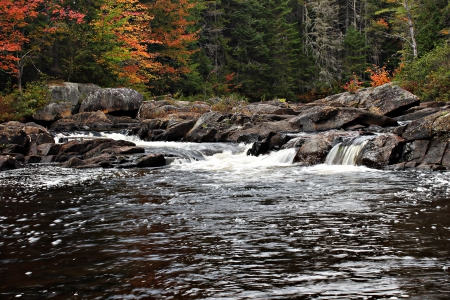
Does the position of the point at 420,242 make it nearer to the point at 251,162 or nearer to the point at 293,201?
the point at 293,201

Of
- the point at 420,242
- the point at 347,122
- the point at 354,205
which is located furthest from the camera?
the point at 347,122

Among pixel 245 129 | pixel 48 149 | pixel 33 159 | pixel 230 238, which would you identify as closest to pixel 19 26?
pixel 48 149

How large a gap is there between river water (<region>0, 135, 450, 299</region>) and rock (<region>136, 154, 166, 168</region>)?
3.41 meters

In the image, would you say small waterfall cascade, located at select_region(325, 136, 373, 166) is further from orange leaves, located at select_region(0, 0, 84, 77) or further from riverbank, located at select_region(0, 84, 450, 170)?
orange leaves, located at select_region(0, 0, 84, 77)

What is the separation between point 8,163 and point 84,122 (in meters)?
11.4

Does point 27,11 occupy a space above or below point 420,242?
above

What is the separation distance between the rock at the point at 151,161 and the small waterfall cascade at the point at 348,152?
575 cm

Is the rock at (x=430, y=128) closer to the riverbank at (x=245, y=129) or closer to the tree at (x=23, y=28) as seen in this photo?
the riverbank at (x=245, y=129)

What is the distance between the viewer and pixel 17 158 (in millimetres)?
16906

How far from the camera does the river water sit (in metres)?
4.40

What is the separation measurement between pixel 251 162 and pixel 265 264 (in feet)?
35.9

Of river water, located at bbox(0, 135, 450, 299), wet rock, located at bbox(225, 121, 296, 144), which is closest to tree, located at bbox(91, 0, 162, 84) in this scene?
wet rock, located at bbox(225, 121, 296, 144)

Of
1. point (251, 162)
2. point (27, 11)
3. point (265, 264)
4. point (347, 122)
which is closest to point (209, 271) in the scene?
point (265, 264)

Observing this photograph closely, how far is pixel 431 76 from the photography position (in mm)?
25688
